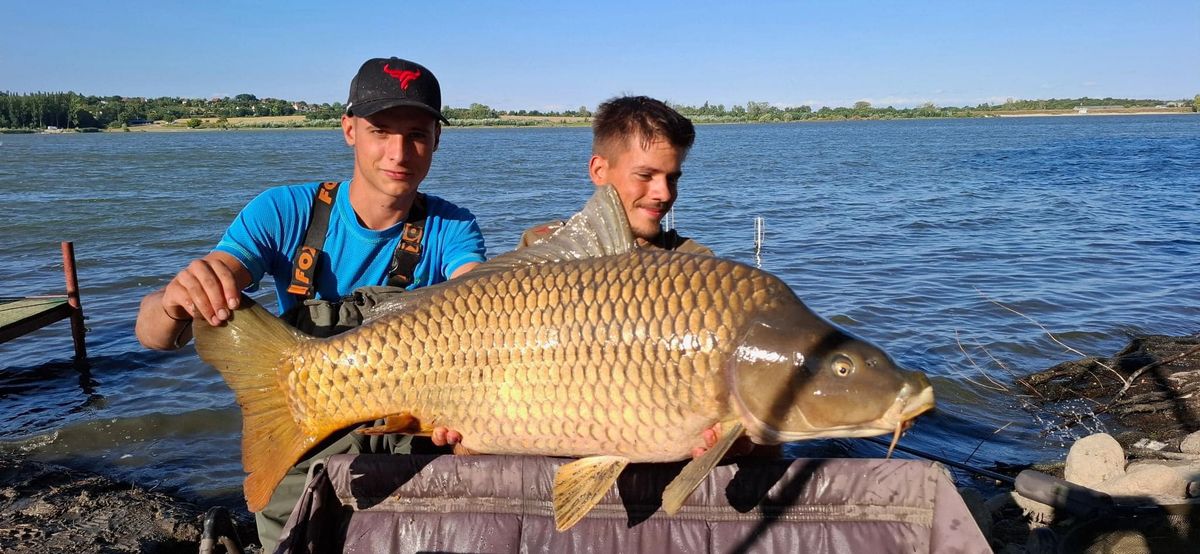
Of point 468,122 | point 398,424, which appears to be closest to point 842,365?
point 398,424

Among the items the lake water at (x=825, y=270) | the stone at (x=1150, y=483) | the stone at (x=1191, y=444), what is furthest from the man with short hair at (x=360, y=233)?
the stone at (x=1191, y=444)

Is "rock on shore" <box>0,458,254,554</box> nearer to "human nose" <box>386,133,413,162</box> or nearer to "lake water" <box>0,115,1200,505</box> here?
"lake water" <box>0,115,1200,505</box>

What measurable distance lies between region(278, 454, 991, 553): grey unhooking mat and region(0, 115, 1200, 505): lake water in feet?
7.21

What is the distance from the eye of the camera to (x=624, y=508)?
90.0 inches

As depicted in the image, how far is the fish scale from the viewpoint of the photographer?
1880mm

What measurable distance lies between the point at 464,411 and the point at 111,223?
48.5 feet

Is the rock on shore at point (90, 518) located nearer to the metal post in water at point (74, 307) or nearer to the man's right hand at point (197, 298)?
the man's right hand at point (197, 298)

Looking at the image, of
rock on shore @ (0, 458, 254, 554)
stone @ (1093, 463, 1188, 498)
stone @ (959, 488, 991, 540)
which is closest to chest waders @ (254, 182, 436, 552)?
rock on shore @ (0, 458, 254, 554)

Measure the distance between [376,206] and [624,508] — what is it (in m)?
1.32

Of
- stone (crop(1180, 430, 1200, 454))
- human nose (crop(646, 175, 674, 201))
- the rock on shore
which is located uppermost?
human nose (crop(646, 175, 674, 201))

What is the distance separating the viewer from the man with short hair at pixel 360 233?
2633 mm

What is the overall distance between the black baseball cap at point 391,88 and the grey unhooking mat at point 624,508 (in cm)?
113

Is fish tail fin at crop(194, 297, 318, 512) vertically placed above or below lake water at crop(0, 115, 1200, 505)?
above

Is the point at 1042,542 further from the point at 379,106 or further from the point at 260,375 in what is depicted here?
the point at 379,106
